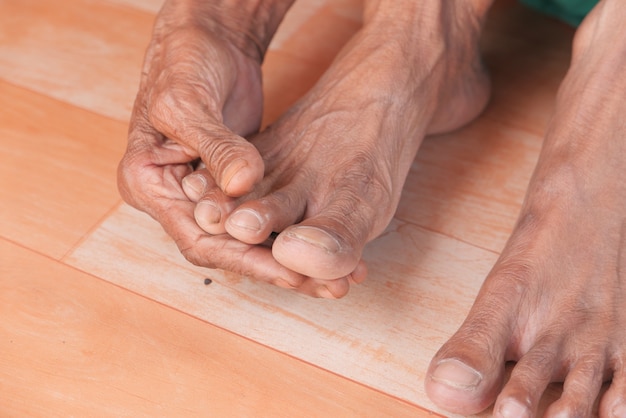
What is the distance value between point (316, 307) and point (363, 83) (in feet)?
0.99

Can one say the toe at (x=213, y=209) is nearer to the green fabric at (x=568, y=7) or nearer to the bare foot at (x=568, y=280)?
the bare foot at (x=568, y=280)

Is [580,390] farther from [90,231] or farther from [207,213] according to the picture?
[90,231]

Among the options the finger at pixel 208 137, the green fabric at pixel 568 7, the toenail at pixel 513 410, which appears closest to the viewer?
the toenail at pixel 513 410

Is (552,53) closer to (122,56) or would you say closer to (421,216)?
(421,216)

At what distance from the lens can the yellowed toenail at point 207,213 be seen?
88cm

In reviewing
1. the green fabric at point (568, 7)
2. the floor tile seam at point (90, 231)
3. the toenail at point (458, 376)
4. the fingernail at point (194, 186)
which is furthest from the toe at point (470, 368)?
the green fabric at point (568, 7)

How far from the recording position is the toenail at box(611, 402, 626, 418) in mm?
800

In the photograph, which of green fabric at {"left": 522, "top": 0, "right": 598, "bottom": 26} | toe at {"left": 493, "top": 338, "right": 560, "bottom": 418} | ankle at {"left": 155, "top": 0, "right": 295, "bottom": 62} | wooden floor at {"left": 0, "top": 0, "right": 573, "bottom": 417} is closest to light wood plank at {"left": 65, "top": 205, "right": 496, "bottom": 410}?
wooden floor at {"left": 0, "top": 0, "right": 573, "bottom": 417}

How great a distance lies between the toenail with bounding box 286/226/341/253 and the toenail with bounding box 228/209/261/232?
0.14 ft

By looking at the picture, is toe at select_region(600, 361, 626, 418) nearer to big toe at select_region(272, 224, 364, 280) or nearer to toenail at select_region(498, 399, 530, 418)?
toenail at select_region(498, 399, 530, 418)

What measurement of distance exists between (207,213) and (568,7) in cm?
74

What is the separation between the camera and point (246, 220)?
84 cm

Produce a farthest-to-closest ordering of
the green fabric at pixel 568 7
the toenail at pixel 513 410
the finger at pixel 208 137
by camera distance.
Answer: the green fabric at pixel 568 7 → the finger at pixel 208 137 → the toenail at pixel 513 410

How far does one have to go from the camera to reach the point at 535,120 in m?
1.30
